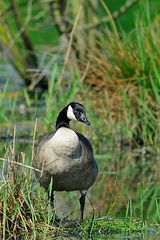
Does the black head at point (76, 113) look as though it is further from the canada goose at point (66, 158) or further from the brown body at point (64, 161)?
the brown body at point (64, 161)

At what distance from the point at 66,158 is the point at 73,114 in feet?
1.49

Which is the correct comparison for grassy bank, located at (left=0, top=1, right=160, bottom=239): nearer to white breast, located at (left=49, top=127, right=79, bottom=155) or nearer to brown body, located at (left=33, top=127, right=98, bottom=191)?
brown body, located at (left=33, top=127, right=98, bottom=191)

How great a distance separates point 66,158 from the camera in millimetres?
6984

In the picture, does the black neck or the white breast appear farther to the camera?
the black neck

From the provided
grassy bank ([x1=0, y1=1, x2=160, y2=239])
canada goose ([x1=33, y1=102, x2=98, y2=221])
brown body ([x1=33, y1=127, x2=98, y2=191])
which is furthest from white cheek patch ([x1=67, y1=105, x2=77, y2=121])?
grassy bank ([x1=0, y1=1, x2=160, y2=239])

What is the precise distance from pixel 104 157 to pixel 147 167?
0.65 meters

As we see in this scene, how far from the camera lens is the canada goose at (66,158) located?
275 inches

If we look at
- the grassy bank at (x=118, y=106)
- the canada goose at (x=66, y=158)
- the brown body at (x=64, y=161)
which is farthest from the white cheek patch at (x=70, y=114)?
the grassy bank at (x=118, y=106)

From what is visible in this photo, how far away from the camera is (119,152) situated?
10.6 metres

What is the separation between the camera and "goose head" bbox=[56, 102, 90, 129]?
7230 millimetres

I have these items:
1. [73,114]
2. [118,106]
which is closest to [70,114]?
[73,114]

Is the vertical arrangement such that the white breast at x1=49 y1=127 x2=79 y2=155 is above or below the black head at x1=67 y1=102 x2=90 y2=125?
below

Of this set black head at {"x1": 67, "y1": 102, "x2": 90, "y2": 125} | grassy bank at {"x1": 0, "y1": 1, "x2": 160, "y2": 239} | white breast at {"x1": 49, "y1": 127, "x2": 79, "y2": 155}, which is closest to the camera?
white breast at {"x1": 49, "y1": 127, "x2": 79, "y2": 155}

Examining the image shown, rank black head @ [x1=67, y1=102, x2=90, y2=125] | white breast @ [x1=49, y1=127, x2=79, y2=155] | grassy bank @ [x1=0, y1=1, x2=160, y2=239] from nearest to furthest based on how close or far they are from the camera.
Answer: white breast @ [x1=49, y1=127, x2=79, y2=155], black head @ [x1=67, y1=102, x2=90, y2=125], grassy bank @ [x1=0, y1=1, x2=160, y2=239]
